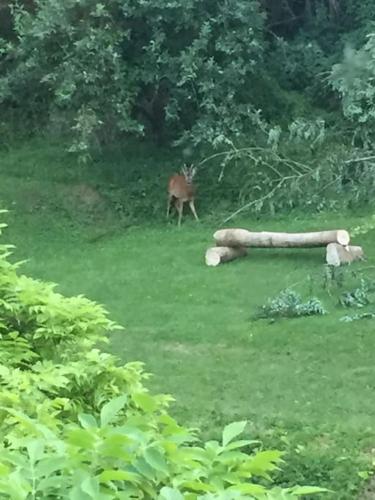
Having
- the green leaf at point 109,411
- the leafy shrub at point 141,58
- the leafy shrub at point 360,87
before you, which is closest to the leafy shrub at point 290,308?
the leafy shrub at point 360,87

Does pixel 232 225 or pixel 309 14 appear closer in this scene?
pixel 232 225

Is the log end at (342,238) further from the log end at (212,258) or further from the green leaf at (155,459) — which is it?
the green leaf at (155,459)

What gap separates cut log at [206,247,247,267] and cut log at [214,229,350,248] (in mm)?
87

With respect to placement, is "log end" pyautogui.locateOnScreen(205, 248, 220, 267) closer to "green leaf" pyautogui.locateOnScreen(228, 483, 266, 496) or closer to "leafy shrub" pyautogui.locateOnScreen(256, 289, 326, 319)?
"leafy shrub" pyautogui.locateOnScreen(256, 289, 326, 319)

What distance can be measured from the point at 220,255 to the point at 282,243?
28.6 inches

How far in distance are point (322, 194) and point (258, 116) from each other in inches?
253

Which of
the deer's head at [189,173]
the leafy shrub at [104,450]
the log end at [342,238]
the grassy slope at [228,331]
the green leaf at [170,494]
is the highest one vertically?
the green leaf at [170,494]

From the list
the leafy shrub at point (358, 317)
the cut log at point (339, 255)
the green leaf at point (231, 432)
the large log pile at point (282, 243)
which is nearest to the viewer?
the green leaf at point (231, 432)

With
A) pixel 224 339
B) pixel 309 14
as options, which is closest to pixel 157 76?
pixel 309 14

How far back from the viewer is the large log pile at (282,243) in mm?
11829

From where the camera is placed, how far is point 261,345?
8984mm

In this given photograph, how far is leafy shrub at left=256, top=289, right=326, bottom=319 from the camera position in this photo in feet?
32.1

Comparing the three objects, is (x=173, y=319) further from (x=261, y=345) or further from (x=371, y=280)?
(x=371, y=280)

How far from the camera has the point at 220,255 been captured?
41.4ft
